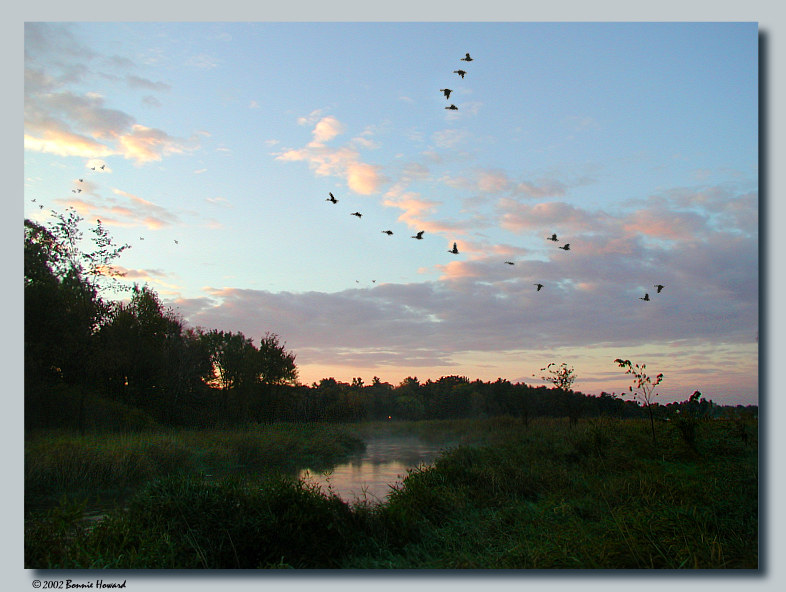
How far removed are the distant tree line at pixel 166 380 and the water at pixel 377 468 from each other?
66 cm

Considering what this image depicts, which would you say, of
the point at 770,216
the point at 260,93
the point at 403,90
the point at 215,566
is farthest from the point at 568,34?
the point at 215,566

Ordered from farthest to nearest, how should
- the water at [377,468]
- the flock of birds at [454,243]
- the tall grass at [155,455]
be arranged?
the water at [377,468] < the flock of birds at [454,243] < the tall grass at [155,455]

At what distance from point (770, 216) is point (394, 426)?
7.36 meters

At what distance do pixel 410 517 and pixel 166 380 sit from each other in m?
4.67

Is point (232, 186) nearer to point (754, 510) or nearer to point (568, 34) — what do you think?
point (568, 34)

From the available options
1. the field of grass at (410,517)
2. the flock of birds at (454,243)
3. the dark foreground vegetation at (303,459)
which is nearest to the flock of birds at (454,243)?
the flock of birds at (454,243)

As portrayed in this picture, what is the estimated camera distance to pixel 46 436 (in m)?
5.57

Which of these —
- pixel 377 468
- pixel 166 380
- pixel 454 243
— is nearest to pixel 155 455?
pixel 166 380

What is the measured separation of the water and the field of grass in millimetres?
479

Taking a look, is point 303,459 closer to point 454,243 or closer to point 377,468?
point 377,468

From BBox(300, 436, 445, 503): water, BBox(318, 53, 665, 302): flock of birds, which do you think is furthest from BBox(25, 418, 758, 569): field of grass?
BBox(318, 53, 665, 302): flock of birds

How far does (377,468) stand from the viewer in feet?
29.6

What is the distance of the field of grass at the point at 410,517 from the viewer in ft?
15.2

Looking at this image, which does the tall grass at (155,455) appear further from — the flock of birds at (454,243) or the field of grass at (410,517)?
the flock of birds at (454,243)
